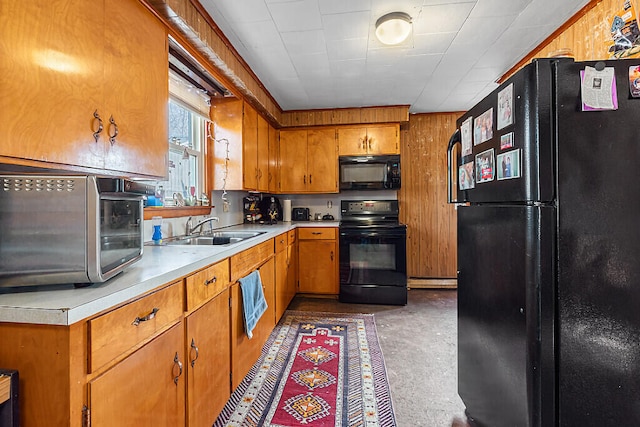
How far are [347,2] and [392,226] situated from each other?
2.19m

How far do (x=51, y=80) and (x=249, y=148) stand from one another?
198 cm

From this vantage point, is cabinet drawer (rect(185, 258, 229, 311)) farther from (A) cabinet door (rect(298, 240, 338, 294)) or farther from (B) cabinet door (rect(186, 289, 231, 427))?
(A) cabinet door (rect(298, 240, 338, 294))

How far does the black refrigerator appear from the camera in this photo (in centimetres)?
100

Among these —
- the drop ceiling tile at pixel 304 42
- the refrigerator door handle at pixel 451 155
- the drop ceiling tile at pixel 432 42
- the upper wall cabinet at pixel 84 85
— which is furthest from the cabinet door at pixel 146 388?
the drop ceiling tile at pixel 432 42

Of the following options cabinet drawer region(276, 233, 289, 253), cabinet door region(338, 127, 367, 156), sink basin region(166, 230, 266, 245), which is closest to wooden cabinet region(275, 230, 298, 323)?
cabinet drawer region(276, 233, 289, 253)

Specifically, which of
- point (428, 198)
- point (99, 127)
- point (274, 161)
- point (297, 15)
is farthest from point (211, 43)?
point (428, 198)

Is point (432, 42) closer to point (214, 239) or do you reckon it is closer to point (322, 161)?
point (322, 161)

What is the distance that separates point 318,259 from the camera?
11.6 feet

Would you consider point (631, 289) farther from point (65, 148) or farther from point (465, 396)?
point (65, 148)

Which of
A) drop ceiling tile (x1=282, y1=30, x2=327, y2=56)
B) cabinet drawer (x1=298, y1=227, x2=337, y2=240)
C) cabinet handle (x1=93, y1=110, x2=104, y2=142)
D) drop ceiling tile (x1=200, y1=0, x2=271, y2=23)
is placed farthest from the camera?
cabinet drawer (x1=298, y1=227, x2=337, y2=240)

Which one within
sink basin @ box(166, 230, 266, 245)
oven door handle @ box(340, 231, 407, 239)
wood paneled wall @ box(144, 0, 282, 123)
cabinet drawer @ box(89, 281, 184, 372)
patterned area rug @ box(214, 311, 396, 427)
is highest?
wood paneled wall @ box(144, 0, 282, 123)

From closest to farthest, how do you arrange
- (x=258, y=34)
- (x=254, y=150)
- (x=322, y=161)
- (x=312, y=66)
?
(x=258, y=34), (x=312, y=66), (x=254, y=150), (x=322, y=161)

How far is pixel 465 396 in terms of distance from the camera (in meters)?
1.60

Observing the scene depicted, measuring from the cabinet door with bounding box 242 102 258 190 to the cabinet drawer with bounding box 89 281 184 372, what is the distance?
1.77m
